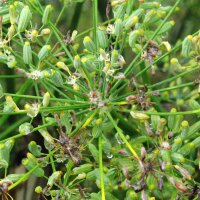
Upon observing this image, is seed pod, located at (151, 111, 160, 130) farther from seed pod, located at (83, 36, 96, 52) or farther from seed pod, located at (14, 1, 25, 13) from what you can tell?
seed pod, located at (14, 1, 25, 13)

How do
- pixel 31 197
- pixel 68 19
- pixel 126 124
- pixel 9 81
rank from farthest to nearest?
pixel 68 19 < pixel 9 81 < pixel 31 197 < pixel 126 124

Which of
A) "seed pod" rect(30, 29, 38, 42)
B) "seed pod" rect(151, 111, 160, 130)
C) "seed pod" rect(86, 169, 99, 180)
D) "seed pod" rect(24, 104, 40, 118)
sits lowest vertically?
"seed pod" rect(86, 169, 99, 180)

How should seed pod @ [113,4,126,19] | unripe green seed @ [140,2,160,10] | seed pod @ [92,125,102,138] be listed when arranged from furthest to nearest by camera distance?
1. unripe green seed @ [140,2,160,10]
2. seed pod @ [113,4,126,19]
3. seed pod @ [92,125,102,138]

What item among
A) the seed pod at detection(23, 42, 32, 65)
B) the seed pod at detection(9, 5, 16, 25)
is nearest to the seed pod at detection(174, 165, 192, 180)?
the seed pod at detection(23, 42, 32, 65)

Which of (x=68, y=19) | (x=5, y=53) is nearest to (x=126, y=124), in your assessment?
(x=5, y=53)

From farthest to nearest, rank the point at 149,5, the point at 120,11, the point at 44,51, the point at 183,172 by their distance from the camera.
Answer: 1. the point at 149,5
2. the point at 120,11
3. the point at 44,51
4. the point at 183,172

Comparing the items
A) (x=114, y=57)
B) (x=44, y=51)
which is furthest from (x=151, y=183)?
(x=44, y=51)

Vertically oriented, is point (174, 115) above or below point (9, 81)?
below

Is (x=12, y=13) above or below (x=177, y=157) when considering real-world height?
above

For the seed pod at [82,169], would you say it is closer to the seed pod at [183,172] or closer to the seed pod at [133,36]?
the seed pod at [183,172]

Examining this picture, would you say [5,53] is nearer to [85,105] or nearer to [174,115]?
[85,105]

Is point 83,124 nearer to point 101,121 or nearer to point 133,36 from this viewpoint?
point 101,121
